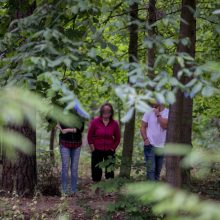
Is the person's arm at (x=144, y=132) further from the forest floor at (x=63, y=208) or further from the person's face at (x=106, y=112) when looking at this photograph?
the forest floor at (x=63, y=208)

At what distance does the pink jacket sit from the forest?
2cm

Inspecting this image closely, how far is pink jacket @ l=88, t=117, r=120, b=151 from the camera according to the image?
25.9ft

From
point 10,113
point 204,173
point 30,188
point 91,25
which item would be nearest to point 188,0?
point 91,25

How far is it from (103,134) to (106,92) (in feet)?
8.67

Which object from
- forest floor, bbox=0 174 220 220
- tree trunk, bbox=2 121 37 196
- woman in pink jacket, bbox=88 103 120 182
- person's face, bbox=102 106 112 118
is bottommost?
forest floor, bbox=0 174 220 220

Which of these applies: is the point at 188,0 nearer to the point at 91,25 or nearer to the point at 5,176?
the point at 91,25

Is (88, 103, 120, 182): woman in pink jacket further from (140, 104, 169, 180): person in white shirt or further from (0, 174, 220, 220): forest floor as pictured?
(0, 174, 220, 220): forest floor

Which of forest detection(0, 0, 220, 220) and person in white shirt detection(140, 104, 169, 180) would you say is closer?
forest detection(0, 0, 220, 220)

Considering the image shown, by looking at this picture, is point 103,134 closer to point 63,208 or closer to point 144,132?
point 144,132

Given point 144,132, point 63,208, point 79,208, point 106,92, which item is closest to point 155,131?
point 144,132

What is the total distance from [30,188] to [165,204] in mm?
6152

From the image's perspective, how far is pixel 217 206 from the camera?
143 cm

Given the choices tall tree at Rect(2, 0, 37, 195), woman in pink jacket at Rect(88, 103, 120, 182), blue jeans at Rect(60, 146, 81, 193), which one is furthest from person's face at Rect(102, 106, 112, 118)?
tall tree at Rect(2, 0, 37, 195)

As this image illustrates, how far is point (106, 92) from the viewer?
5.34 metres
